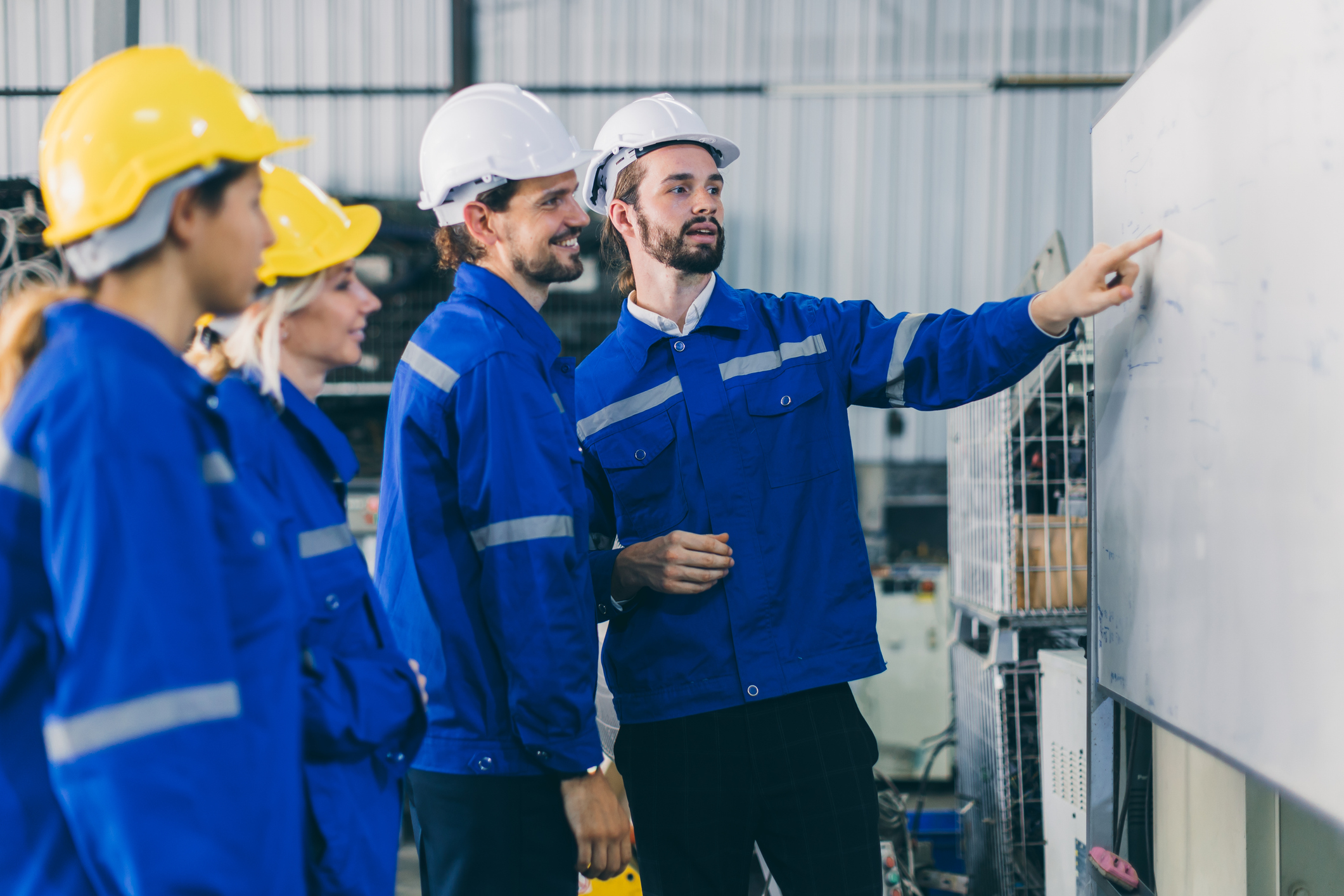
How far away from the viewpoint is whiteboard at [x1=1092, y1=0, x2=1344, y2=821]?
105 cm

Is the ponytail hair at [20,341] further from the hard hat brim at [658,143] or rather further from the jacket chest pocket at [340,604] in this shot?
the hard hat brim at [658,143]

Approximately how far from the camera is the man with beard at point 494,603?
1313 millimetres

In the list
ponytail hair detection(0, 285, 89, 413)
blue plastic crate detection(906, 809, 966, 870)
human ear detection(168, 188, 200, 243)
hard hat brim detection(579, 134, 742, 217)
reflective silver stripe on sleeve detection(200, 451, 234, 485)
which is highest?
hard hat brim detection(579, 134, 742, 217)

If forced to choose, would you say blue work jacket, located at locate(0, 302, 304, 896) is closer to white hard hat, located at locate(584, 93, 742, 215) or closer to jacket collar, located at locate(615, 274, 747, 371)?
jacket collar, located at locate(615, 274, 747, 371)

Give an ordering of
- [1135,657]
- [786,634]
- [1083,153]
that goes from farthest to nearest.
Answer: [1083,153] → [786,634] → [1135,657]

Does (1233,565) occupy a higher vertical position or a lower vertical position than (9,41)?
lower

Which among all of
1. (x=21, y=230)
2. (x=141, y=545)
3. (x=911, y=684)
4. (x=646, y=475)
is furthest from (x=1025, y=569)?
(x=21, y=230)

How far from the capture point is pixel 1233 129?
1265mm

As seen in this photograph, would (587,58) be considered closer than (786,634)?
No

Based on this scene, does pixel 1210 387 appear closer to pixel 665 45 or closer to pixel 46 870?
pixel 46 870

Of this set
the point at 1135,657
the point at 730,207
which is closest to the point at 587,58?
the point at 730,207

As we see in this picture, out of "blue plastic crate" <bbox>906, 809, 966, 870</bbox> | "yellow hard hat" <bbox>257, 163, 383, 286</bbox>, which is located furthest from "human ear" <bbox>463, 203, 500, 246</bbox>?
"blue plastic crate" <bbox>906, 809, 966, 870</bbox>

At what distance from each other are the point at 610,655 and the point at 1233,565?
3.56 feet

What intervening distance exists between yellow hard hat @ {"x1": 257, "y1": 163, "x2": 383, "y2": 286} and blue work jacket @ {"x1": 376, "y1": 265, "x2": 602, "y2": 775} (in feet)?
0.73
